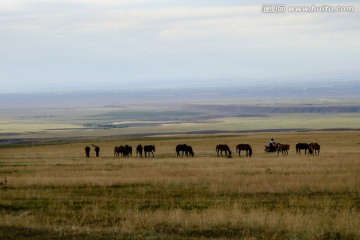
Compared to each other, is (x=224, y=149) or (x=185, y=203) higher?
(x=224, y=149)

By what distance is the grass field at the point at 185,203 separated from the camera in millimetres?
15070

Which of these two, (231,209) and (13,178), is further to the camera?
(13,178)

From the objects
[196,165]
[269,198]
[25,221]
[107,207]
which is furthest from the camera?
[196,165]

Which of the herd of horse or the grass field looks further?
the herd of horse

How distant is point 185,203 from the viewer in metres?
20.2

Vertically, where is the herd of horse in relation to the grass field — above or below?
above

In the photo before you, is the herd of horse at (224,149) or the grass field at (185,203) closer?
the grass field at (185,203)

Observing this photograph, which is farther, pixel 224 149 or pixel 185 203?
pixel 224 149

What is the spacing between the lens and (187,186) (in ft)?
81.8

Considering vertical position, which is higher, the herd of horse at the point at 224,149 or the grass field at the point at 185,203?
the herd of horse at the point at 224,149

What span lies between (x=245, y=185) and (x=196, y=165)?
1108 cm

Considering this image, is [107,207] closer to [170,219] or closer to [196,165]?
[170,219]

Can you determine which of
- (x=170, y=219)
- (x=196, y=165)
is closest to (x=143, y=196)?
(x=170, y=219)

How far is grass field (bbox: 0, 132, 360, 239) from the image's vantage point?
15070 millimetres
